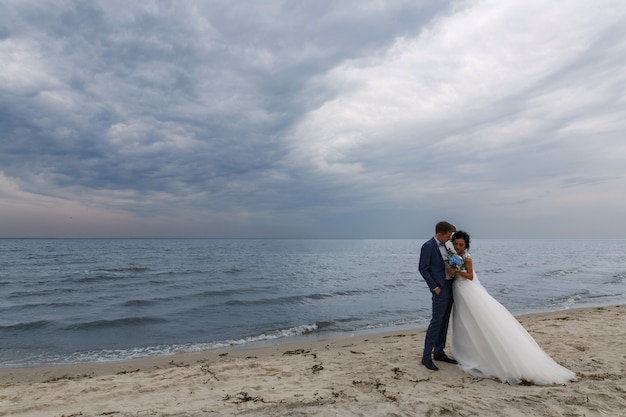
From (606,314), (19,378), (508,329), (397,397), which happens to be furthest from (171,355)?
(606,314)

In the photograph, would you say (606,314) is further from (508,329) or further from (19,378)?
(19,378)

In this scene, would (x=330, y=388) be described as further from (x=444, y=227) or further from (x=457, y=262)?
(x=444, y=227)

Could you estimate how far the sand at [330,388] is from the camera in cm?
448

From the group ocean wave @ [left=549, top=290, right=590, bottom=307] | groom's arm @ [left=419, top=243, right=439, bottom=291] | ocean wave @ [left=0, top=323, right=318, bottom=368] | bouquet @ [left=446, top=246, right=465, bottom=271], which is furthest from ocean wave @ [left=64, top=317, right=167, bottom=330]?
ocean wave @ [left=549, top=290, right=590, bottom=307]

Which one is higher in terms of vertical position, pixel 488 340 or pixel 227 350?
pixel 488 340

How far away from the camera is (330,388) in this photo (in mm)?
5352

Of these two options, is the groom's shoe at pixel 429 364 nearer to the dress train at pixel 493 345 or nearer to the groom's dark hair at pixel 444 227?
the dress train at pixel 493 345

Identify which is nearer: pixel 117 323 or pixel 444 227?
pixel 444 227

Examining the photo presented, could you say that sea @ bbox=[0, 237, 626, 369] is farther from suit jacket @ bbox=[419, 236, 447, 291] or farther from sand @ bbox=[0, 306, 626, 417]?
suit jacket @ bbox=[419, 236, 447, 291]

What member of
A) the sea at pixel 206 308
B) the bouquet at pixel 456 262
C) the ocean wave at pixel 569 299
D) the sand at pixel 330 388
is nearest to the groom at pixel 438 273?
the bouquet at pixel 456 262

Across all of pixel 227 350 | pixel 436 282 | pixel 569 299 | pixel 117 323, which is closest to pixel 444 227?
pixel 436 282

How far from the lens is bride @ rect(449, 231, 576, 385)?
17.2 feet

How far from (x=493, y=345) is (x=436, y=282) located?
1181mm

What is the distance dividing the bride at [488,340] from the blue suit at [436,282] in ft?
0.48
